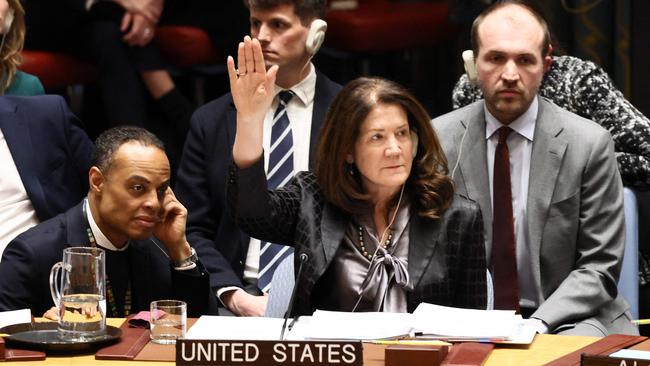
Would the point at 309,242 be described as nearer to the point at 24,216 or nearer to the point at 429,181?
the point at 429,181

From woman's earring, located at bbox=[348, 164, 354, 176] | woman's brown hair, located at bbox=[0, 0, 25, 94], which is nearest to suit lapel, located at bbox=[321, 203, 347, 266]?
woman's earring, located at bbox=[348, 164, 354, 176]

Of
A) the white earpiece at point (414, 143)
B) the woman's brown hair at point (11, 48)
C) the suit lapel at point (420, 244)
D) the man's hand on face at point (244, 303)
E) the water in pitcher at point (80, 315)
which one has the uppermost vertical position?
the woman's brown hair at point (11, 48)

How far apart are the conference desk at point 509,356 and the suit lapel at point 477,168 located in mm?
897

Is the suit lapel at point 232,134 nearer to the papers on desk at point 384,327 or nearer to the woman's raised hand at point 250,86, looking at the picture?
the woman's raised hand at point 250,86

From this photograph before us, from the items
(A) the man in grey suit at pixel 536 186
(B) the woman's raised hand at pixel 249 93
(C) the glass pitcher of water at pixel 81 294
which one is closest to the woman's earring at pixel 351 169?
(B) the woman's raised hand at pixel 249 93

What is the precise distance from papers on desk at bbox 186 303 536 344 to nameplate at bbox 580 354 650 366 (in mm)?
308

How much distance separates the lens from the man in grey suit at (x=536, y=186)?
389cm

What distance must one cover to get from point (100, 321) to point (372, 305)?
31.8 inches

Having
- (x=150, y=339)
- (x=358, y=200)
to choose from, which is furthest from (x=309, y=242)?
(x=150, y=339)

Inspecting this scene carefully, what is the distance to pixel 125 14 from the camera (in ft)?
19.0

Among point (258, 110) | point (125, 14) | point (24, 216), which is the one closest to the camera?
point (258, 110)

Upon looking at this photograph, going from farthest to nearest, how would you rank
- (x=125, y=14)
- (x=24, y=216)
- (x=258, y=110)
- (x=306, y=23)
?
(x=125, y=14) < (x=306, y=23) < (x=24, y=216) < (x=258, y=110)

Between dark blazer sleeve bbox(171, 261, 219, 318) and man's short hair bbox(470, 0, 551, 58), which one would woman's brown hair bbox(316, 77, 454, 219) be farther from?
man's short hair bbox(470, 0, 551, 58)

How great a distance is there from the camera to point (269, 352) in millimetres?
2768
